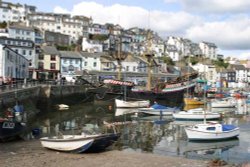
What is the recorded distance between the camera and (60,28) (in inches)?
5620

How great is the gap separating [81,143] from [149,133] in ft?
33.2

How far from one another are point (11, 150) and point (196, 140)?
1227 centimetres

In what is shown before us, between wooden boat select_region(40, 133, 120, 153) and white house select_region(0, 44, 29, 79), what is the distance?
32635mm

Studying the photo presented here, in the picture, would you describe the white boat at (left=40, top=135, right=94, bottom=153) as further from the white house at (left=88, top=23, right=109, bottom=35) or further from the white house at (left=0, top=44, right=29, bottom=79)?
the white house at (left=88, top=23, right=109, bottom=35)

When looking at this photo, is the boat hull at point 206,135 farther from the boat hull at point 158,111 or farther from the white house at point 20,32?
the white house at point 20,32

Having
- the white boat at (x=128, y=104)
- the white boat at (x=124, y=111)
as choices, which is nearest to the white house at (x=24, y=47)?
the white boat at (x=128, y=104)

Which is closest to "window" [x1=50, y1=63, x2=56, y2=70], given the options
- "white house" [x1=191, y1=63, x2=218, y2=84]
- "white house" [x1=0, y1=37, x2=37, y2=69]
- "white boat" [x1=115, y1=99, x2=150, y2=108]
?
"white house" [x1=0, y1=37, x2=37, y2=69]

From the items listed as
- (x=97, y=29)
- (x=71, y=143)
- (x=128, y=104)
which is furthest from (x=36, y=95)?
(x=97, y=29)

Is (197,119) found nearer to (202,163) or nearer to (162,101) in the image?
(202,163)

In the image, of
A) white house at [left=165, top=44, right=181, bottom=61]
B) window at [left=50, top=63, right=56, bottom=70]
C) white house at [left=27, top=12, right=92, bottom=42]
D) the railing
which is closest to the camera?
the railing

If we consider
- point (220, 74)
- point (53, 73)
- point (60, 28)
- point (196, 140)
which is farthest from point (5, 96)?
point (220, 74)

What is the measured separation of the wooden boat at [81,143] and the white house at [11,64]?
32635mm

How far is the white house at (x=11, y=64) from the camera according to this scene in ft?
172

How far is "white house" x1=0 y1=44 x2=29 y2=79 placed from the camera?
5234cm
